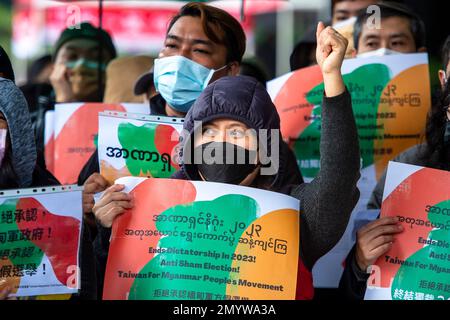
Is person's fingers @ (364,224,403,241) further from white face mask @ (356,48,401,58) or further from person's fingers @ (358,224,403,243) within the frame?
white face mask @ (356,48,401,58)

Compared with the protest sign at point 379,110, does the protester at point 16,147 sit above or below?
below

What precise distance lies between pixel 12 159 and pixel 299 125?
1486 mm

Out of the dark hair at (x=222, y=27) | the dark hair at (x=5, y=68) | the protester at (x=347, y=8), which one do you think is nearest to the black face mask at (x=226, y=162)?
the dark hair at (x=5, y=68)

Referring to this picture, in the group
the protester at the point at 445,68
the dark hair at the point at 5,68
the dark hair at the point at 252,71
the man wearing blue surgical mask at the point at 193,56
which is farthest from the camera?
Result: the dark hair at the point at 252,71

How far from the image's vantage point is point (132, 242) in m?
3.17

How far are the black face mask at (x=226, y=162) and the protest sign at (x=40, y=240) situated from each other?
429mm

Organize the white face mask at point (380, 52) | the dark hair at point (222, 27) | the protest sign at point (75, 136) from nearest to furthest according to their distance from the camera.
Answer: the dark hair at point (222, 27)
the protest sign at point (75, 136)
the white face mask at point (380, 52)

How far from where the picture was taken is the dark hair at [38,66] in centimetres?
640

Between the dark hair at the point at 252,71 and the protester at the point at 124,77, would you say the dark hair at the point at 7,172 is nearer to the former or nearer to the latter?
the protester at the point at 124,77

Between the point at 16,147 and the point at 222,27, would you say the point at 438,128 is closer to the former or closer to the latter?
the point at 222,27

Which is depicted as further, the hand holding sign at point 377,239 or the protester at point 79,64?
the protester at point 79,64

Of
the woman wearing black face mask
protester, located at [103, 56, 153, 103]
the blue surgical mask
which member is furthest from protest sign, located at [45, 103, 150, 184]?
the woman wearing black face mask

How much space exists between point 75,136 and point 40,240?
1.45 m

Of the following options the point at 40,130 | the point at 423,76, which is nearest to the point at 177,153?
the point at 423,76
